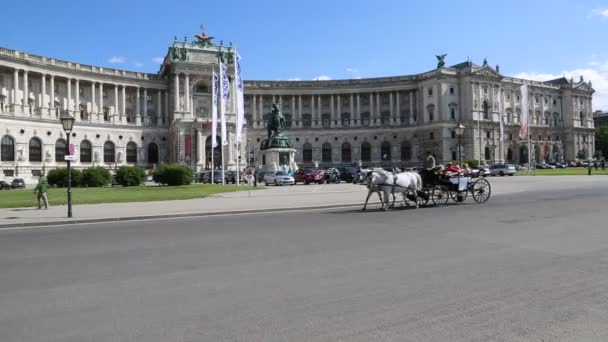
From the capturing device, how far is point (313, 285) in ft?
25.5

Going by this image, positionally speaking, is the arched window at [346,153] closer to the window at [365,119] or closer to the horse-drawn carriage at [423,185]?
the window at [365,119]

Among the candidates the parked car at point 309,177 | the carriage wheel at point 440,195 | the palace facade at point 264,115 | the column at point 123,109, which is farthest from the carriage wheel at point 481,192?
the column at point 123,109

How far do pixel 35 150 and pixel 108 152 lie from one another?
1353cm

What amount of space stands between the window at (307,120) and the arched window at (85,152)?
155ft

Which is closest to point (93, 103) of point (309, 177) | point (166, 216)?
point (309, 177)

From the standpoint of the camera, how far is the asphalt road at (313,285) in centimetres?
577

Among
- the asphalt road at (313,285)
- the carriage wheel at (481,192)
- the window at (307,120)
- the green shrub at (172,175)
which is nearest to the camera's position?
the asphalt road at (313,285)

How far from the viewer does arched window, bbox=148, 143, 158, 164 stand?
9656cm

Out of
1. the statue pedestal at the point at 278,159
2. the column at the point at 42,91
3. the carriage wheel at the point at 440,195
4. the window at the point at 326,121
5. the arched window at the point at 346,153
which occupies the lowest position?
the carriage wheel at the point at 440,195

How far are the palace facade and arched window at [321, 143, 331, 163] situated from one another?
0.24 metres

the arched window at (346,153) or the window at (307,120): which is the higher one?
the window at (307,120)

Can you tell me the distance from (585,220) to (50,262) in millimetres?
15770

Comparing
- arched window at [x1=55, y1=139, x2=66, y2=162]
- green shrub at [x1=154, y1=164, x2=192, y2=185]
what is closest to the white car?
green shrub at [x1=154, y1=164, x2=192, y2=185]

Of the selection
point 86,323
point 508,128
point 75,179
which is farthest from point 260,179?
point 508,128
